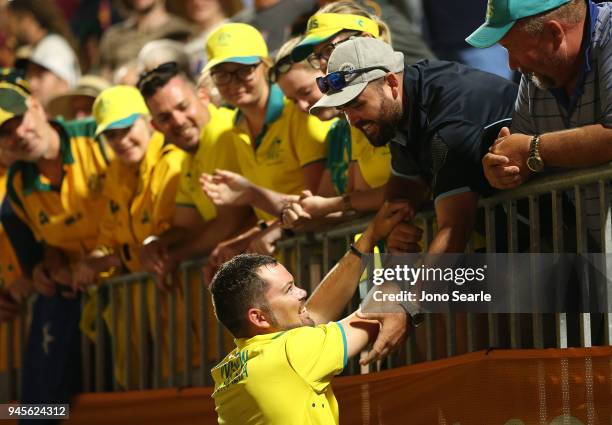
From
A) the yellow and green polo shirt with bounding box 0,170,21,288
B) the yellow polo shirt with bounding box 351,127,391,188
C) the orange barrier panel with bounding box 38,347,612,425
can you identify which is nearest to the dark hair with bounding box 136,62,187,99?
the yellow polo shirt with bounding box 351,127,391,188

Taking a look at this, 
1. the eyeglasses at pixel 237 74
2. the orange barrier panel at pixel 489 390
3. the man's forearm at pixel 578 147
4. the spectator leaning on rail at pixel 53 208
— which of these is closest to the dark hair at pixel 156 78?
the eyeglasses at pixel 237 74

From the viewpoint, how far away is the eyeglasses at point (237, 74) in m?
7.76

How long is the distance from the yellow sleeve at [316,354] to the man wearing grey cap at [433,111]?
638 millimetres

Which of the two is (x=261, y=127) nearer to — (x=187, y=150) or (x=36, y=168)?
(x=187, y=150)

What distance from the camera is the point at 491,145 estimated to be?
5836mm

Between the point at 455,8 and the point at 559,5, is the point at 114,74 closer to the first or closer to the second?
the point at 455,8

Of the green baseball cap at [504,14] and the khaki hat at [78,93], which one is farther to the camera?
the khaki hat at [78,93]

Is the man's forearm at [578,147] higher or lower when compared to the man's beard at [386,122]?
lower

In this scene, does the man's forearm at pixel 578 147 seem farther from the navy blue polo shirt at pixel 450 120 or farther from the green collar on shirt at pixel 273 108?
the green collar on shirt at pixel 273 108

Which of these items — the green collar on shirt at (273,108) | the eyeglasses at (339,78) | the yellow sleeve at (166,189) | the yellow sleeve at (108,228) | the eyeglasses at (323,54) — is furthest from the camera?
the yellow sleeve at (108,228)

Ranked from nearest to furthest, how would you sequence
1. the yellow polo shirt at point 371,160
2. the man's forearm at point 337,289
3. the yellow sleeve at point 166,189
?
the man's forearm at point 337,289 → the yellow polo shirt at point 371,160 → the yellow sleeve at point 166,189

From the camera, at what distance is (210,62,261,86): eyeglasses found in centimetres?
776

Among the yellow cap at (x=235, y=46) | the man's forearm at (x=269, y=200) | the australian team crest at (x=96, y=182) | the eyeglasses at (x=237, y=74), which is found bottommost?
the man's forearm at (x=269, y=200)

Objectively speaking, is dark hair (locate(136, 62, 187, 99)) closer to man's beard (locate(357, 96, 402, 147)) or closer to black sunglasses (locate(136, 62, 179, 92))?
black sunglasses (locate(136, 62, 179, 92))
